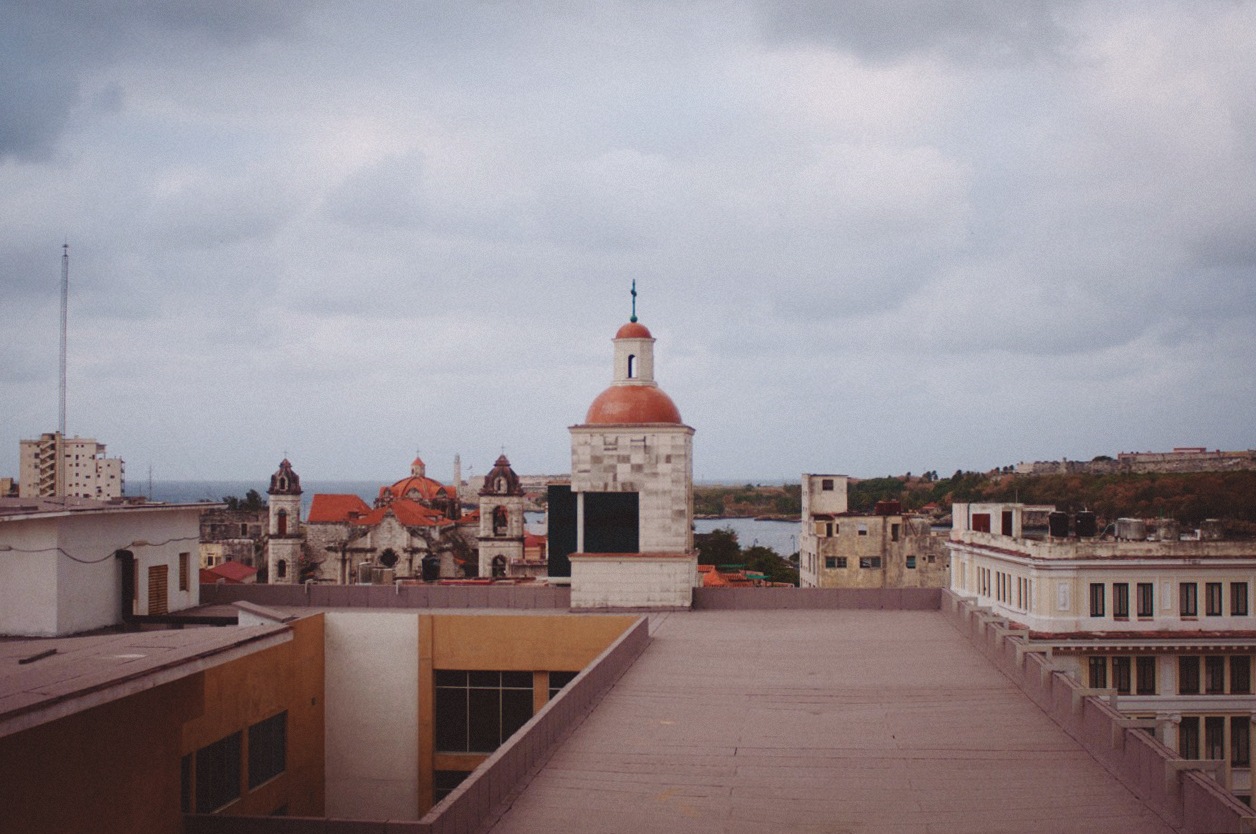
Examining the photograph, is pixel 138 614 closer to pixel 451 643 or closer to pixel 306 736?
pixel 306 736

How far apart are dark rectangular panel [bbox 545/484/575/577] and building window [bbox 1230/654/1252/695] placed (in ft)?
62.6

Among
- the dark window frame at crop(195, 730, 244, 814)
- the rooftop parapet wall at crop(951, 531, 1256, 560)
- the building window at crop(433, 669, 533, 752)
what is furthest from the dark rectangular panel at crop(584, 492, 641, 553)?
the rooftop parapet wall at crop(951, 531, 1256, 560)

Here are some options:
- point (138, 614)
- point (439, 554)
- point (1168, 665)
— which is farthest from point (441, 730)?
point (439, 554)

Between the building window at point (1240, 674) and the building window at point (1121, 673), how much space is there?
111 inches

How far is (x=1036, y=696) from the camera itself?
13.3 meters

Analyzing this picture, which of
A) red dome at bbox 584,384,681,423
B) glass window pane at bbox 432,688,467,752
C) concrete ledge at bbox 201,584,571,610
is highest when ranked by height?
red dome at bbox 584,384,681,423

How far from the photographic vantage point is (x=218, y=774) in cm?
1539

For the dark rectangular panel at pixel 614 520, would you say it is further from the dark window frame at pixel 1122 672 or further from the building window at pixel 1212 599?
the building window at pixel 1212 599

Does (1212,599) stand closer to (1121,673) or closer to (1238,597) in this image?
(1238,597)

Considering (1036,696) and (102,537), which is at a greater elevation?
(102,537)

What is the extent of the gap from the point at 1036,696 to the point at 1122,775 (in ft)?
11.0

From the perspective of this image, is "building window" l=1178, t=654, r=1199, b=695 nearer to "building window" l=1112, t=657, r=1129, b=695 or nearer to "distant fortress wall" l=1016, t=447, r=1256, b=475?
"building window" l=1112, t=657, r=1129, b=695

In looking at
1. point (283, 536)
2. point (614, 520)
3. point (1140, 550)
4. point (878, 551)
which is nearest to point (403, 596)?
point (614, 520)

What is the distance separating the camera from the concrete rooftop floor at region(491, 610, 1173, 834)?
913cm
